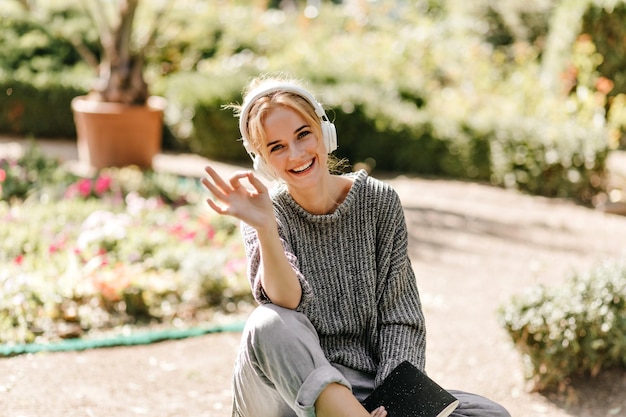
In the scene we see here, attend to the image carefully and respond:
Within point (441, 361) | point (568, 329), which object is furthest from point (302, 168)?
point (441, 361)

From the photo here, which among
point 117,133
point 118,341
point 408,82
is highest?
point 408,82

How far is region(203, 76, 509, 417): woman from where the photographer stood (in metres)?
2.22

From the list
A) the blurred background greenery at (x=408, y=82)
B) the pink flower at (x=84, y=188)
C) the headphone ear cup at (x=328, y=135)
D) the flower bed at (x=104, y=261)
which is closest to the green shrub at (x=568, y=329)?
the headphone ear cup at (x=328, y=135)

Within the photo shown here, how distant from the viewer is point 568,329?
3479 millimetres

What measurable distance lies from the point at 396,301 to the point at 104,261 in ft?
8.56

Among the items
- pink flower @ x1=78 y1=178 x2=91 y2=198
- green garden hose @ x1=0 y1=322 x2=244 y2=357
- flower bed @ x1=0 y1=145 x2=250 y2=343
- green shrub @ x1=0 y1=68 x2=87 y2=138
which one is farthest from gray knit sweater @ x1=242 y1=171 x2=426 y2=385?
green shrub @ x1=0 y1=68 x2=87 y2=138

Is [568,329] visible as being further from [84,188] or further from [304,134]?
[84,188]

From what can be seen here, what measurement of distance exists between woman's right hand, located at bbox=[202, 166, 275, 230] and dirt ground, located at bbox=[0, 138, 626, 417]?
4.50 feet

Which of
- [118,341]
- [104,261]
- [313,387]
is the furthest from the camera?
[104,261]

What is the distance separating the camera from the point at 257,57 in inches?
536

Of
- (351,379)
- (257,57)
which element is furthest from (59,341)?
(257,57)

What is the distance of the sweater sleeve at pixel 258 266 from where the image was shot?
90.4 inches

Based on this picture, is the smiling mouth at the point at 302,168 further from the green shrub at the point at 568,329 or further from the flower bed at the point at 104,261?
the flower bed at the point at 104,261

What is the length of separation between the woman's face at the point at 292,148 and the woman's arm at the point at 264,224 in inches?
7.1
